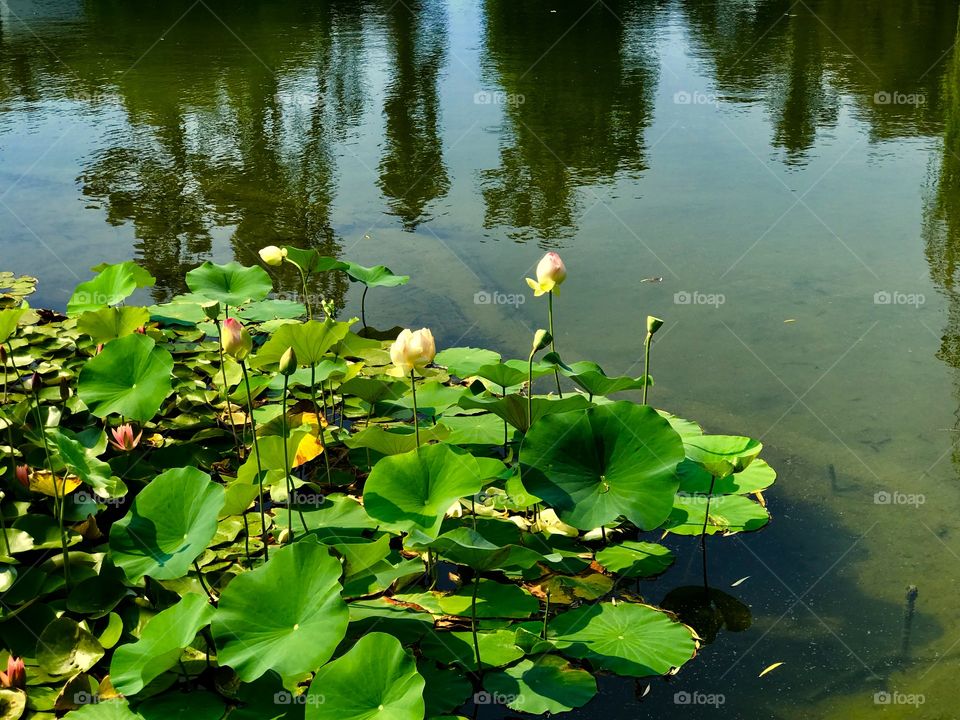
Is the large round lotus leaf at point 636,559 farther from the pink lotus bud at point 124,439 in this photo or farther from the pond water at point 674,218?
the pink lotus bud at point 124,439

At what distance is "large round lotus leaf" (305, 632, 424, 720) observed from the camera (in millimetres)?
1335

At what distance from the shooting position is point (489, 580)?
1.80 meters

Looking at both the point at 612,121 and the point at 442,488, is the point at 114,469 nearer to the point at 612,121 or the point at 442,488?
the point at 442,488

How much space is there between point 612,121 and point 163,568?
3565 mm

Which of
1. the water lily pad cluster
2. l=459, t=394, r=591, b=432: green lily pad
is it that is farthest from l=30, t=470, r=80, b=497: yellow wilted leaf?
l=459, t=394, r=591, b=432: green lily pad

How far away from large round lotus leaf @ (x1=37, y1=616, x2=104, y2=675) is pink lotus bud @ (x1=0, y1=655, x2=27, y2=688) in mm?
42

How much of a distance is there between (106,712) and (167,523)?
0.33m

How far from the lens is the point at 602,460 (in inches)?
69.8

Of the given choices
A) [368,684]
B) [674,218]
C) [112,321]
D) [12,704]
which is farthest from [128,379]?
[674,218]

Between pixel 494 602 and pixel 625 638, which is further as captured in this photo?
pixel 494 602

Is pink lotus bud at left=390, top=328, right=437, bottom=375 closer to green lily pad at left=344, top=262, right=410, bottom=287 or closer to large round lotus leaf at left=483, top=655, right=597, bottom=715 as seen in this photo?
large round lotus leaf at left=483, top=655, right=597, bottom=715

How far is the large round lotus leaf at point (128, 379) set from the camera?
193 cm

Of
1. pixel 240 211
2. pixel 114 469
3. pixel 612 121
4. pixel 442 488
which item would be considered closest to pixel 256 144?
pixel 240 211

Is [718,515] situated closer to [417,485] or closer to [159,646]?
[417,485]
